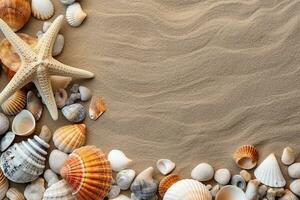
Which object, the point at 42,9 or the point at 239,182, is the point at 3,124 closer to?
the point at 42,9

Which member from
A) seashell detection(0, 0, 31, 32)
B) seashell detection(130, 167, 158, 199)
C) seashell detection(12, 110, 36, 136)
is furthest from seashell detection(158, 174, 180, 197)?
seashell detection(0, 0, 31, 32)

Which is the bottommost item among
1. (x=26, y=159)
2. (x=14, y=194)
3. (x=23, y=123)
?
(x=14, y=194)

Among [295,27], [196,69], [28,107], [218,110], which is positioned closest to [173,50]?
[196,69]

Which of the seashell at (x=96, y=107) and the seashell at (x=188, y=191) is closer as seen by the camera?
the seashell at (x=188, y=191)

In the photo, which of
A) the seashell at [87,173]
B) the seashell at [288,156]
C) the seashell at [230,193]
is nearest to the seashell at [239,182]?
the seashell at [230,193]

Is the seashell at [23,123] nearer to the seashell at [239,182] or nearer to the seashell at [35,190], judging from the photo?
the seashell at [35,190]

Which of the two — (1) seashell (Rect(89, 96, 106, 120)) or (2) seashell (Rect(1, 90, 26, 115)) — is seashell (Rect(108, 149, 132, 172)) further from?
(2) seashell (Rect(1, 90, 26, 115))

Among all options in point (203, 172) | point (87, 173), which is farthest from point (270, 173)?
point (87, 173)

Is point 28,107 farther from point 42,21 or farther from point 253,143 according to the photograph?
point 253,143
